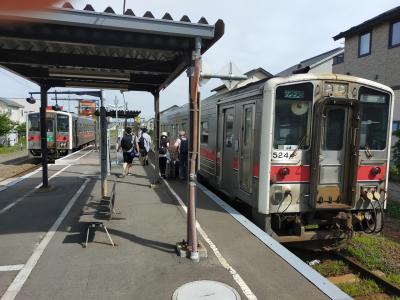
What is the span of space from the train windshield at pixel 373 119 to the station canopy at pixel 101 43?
3.39 meters

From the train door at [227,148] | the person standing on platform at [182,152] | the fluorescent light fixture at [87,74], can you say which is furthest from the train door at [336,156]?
the person standing on platform at [182,152]

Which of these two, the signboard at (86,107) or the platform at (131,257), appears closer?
the platform at (131,257)

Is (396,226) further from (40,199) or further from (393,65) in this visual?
(393,65)

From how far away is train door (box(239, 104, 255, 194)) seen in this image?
6.88m

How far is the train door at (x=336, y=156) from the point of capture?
20.7 ft

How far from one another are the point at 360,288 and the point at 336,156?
7.39ft

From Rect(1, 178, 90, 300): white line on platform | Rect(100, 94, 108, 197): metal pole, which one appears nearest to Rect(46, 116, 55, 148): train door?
Rect(100, 94, 108, 197): metal pole

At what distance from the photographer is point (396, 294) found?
5133mm

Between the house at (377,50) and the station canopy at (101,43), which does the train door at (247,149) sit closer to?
the station canopy at (101,43)

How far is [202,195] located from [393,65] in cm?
1317

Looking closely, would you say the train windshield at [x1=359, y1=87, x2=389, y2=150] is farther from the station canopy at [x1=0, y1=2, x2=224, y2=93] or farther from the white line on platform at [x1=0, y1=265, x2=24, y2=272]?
the white line on platform at [x1=0, y1=265, x2=24, y2=272]

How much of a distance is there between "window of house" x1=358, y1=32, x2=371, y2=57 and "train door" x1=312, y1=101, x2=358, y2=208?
14.6m

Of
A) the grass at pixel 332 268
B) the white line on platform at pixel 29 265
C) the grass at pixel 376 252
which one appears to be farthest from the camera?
the grass at pixel 376 252

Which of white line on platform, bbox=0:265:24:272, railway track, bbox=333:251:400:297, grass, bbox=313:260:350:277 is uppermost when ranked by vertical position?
white line on platform, bbox=0:265:24:272
